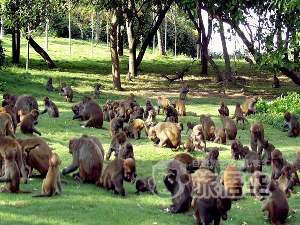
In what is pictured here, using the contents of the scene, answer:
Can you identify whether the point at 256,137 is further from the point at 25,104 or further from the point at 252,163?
the point at 25,104

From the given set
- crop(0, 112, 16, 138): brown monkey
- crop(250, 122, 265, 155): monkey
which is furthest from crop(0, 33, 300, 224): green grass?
crop(0, 112, 16, 138): brown monkey

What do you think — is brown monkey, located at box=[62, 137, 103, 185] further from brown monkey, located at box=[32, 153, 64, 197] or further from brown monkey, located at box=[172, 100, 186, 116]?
brown monkey, located at box=[172, 100, 186, 116]

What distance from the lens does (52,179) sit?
1029 cm

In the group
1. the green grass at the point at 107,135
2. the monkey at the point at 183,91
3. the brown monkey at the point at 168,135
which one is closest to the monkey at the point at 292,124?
the green grass at the point at 107,135

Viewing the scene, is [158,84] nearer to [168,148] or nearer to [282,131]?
[282,131]

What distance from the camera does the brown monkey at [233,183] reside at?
1138 cm

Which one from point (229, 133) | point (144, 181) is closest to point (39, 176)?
point (144, 181)

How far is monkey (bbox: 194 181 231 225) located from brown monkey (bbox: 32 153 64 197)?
2790 millimetres

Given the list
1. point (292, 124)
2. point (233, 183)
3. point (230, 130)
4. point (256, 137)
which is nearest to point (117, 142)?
point (233, 183)

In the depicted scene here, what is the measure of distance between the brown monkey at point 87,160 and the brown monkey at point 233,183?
2721 mm

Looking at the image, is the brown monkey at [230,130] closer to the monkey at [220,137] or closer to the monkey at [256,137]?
the monkey at [220,137]

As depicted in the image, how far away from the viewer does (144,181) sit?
11.8 meters

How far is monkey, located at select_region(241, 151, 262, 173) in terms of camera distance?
43.4 feet

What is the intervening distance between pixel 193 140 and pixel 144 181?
475cm
